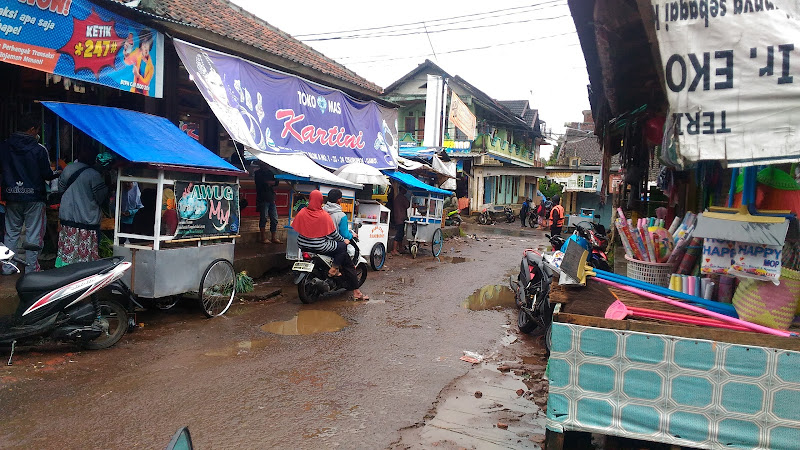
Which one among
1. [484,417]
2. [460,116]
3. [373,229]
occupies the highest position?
[460,116]

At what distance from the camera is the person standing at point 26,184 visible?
6.76 meters

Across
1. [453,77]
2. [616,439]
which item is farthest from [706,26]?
[453,77]

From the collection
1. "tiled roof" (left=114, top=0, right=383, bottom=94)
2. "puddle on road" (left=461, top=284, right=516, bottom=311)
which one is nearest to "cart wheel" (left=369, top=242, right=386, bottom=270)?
"puddle on road" (left=461, top=284, right=516, bottom=311)

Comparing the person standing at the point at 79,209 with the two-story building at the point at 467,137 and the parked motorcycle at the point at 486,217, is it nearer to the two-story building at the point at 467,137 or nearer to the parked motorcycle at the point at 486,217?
the two-story building at the point at 467,137

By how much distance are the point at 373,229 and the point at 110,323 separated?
6965mm

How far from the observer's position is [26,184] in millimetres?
6836

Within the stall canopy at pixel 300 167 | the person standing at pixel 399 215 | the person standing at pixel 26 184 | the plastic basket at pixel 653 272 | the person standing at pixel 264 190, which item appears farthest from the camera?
the person standing at pixel 399 215

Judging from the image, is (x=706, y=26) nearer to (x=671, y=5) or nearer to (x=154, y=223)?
(x=671, y=5)

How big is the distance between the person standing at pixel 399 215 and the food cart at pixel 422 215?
0.63ft

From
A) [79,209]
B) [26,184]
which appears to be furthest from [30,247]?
[26,184]

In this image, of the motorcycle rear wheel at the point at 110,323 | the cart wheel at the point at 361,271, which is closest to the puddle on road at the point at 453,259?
the cart wheel at the point at 361,271

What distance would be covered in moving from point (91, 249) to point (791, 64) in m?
7.45

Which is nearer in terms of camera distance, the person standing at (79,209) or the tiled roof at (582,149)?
the person standing at (79,209)

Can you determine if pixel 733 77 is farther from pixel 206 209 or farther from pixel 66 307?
pixel 206 209
